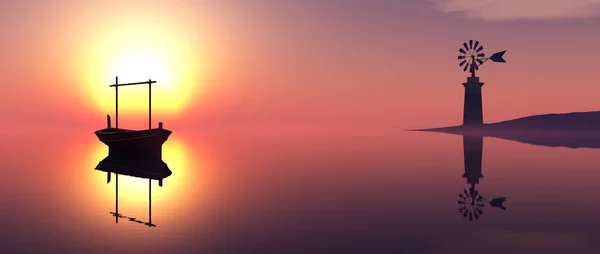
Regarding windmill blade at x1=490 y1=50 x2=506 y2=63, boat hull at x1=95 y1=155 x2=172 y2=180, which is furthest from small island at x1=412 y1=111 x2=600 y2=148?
boat hull at x1=95 y1=155 x2=172 y2=180

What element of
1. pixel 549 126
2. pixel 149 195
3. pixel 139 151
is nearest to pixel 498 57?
pixel 549 126

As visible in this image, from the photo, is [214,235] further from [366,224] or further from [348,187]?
[348,187]

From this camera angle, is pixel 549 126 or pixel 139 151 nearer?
pixel 139 151

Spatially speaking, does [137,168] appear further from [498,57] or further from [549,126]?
[549,126]

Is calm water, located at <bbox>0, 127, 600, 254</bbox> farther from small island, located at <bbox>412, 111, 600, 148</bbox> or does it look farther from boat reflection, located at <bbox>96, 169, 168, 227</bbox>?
small island, located at <bbox>412, 111, 600, 148</bbox>

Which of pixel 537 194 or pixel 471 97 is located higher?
pixel 471 97

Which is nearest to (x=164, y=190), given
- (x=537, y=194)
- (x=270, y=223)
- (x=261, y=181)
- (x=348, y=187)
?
(x=261, y=181)

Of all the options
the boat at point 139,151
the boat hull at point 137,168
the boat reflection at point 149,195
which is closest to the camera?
the boat reflection at point 149,195

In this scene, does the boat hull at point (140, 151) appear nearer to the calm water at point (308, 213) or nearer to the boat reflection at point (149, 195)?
the boat reflection at point (149, 195)

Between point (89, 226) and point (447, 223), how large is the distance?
12.7 meters

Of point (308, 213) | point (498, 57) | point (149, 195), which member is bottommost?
point (149, 195)

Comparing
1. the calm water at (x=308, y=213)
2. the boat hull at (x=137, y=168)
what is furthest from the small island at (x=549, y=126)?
the calm water at (x=308, y=213)

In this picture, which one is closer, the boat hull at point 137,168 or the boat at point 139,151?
the boat hull at point 137,168

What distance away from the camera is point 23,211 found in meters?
25.8
